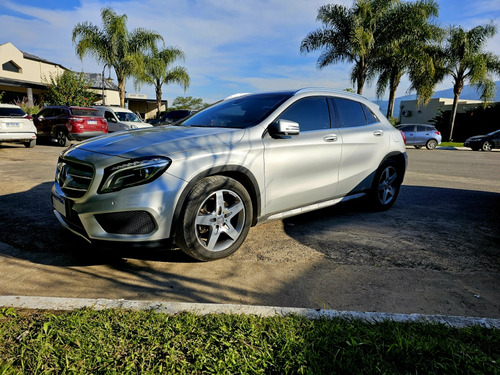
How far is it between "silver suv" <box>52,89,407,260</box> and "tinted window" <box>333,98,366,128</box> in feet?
0.06

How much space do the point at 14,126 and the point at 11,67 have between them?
27072 millimetres

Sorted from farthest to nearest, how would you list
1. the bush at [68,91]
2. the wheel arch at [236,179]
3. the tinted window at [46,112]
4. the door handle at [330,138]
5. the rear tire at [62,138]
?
the bush at [68,91] < the tinted window at [46,112] < the rear tire at [62,138] < the door handle at [330,138] < the wheel arch at [236,179]

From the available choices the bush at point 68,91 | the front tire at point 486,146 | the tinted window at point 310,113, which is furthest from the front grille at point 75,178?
the bush at point 68,91

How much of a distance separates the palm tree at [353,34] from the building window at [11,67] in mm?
27522

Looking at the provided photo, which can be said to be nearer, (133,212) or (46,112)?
(133,212)

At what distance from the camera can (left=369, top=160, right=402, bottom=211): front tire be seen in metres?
4.90

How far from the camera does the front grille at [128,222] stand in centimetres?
276

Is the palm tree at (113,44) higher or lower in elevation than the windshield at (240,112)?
higher

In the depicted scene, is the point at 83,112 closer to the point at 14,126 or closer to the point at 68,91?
the point at 14,126

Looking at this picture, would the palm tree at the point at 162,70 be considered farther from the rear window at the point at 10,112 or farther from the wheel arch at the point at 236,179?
the wheel arch at the point at 236,179

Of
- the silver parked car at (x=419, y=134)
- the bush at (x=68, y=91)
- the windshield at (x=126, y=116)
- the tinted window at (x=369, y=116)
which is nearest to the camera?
the tinted window at (x=369, y=116)

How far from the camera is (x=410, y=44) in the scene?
891 inches

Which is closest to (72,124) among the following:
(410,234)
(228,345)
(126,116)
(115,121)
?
(115,121)

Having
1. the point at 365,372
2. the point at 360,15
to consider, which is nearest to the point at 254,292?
the point at 365,372
